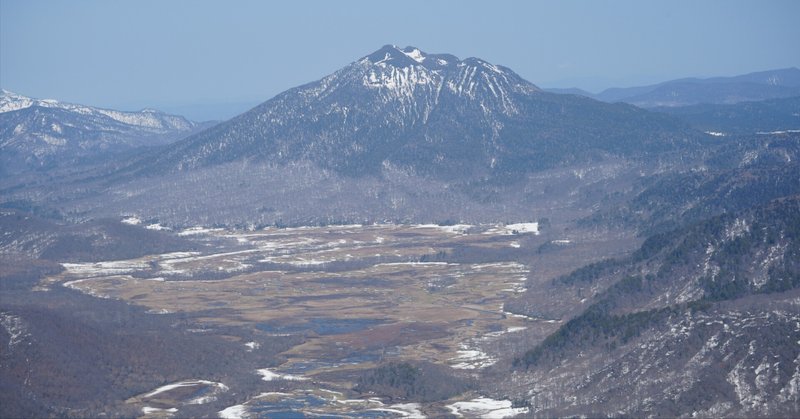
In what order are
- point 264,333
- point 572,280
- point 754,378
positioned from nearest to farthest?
point 754,378 < point 264,333 < point 572,280

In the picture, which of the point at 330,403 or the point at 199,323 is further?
the point at 199,323

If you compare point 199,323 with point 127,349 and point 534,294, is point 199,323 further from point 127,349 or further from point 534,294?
point 534,294

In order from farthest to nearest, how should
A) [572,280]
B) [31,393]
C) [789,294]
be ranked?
[572,280] < [789,294] < [31,393]

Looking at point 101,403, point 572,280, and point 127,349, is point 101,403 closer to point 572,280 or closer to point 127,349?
point 127,349

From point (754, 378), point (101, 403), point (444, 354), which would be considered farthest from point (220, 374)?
point (754, 378)

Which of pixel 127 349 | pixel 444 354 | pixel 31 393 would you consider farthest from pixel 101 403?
pixel 444 354

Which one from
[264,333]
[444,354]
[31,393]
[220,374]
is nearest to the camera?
[31,393]

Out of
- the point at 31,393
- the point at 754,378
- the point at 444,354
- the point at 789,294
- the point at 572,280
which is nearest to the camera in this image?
the point at 754,378

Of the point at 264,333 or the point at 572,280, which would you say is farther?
the point at 572,280
